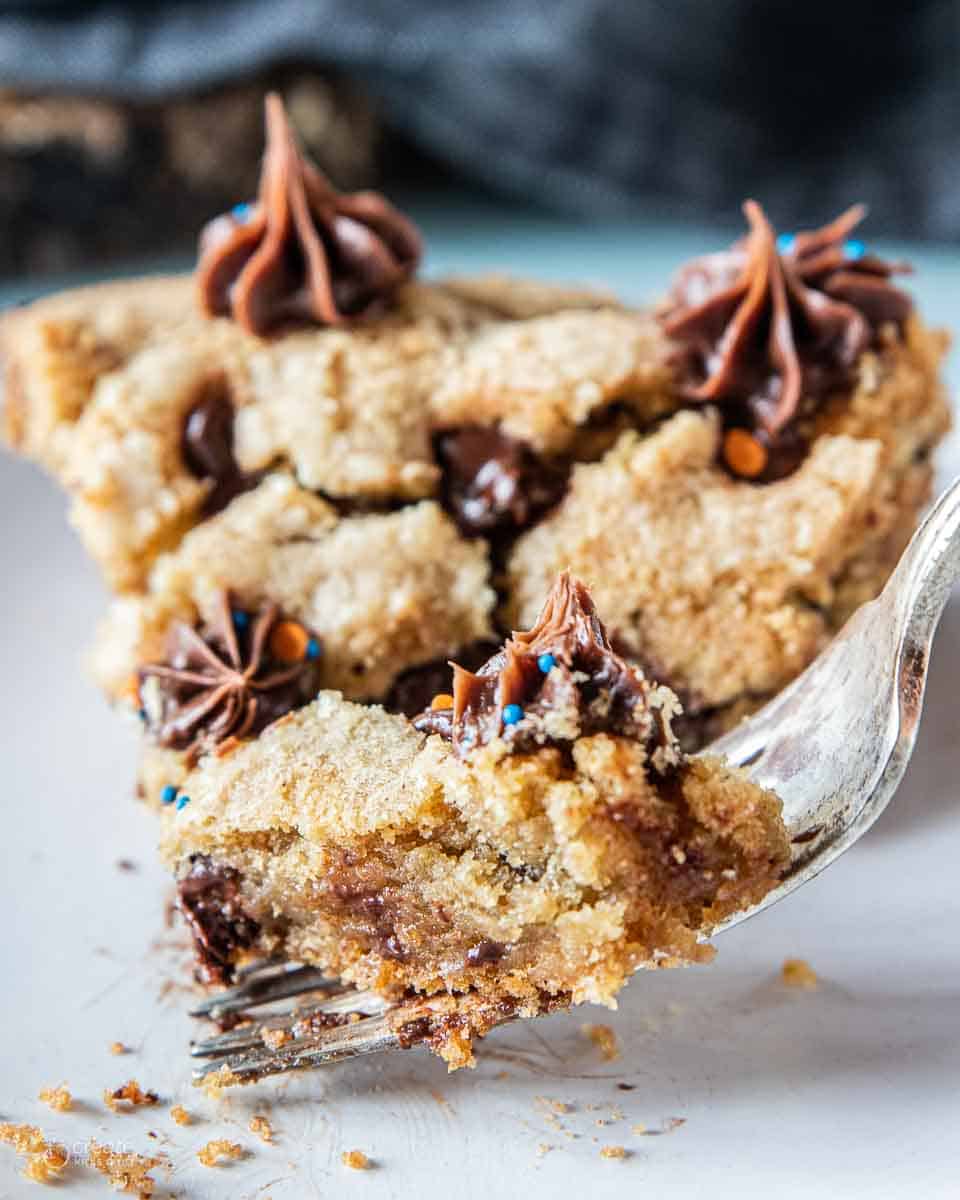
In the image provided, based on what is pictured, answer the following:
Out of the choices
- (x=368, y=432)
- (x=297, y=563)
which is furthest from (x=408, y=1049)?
(x=368, y=432)

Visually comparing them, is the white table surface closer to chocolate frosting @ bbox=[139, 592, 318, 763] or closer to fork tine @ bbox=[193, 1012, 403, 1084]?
fork tine @ bbox=[193, 1012, 403, 1084]

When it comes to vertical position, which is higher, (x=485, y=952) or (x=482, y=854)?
(x=482, y=854)

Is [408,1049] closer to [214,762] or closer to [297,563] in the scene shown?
[214,762]

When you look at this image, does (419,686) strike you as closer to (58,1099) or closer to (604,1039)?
(604,1039)

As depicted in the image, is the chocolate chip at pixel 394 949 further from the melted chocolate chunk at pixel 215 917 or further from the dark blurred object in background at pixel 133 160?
the dark blurred object in background at pixel 133 160

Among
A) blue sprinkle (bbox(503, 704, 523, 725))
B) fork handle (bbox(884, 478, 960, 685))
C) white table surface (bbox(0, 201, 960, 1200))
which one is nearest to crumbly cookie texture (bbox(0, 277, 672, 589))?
white table surface (bbox(0, 201, 960, 1200))

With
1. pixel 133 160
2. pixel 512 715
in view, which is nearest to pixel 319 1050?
pixel 512 715

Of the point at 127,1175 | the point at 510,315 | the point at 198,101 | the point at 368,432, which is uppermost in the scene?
the point at 198,101
